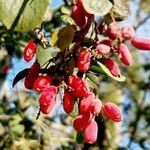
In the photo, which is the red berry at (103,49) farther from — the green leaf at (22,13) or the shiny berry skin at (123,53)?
the green leaf at (22,13)

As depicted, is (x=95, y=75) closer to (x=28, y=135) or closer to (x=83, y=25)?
(x=83, y=25)

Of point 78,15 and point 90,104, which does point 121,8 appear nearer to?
point 78,15

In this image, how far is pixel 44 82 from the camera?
104cm

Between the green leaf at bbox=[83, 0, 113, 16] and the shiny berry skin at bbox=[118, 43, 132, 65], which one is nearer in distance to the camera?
the green leaf at bbox=[83, 0, 113, 16]

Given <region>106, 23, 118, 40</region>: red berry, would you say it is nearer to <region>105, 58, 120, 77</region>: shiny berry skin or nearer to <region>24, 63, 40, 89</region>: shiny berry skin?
<region>105, 58, 120, 77</region>: shiny berry skin

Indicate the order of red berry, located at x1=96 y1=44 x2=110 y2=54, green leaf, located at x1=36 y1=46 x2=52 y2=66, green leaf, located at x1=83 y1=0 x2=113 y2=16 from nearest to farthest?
1. green leaf, located at x1=83 y1=0 x2=113 y2=16
2. red berry, located at x1=96 y1=44 x2=110 y2=54
3. green leaf, located at x1=36 y1=46 x2=52 y2=66

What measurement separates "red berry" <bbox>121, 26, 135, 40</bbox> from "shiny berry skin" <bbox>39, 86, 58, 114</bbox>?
21 cm

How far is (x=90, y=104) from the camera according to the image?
1.02 meters

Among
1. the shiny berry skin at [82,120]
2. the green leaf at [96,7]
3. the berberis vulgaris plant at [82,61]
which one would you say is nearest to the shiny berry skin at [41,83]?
the berberis vulgaris plant at [82,61]

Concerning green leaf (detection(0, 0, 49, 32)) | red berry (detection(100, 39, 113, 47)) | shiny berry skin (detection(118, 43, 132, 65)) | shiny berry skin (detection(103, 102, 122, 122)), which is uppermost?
green leaf (detection(0, 0, 49, 32))

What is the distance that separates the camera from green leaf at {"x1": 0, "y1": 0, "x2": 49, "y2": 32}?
0.94 m

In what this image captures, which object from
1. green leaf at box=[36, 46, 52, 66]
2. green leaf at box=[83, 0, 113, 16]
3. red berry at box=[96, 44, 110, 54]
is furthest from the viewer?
green leaf at box=[36, 46, 52, 66]

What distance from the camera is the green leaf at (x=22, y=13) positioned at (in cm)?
94

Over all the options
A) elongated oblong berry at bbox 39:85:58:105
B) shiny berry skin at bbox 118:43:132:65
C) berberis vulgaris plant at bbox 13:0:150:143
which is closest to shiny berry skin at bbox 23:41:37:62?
berberis vulgaris plant at bbox 13:0:150:143
